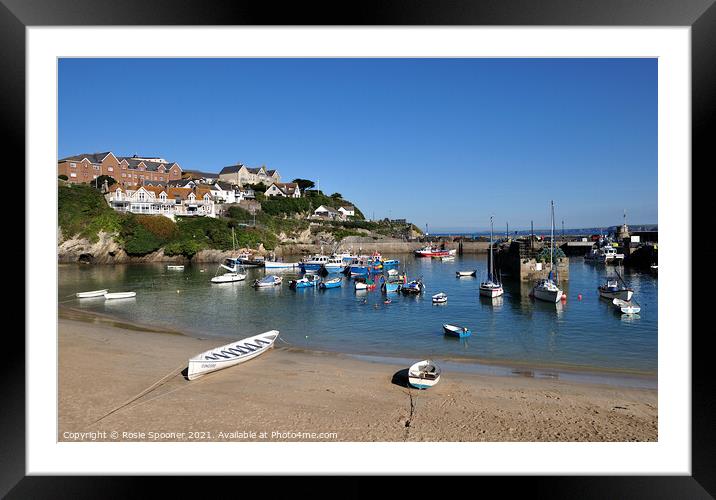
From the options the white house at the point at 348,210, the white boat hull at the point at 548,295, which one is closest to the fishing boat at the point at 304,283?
the white boat hull at the point at 548,295

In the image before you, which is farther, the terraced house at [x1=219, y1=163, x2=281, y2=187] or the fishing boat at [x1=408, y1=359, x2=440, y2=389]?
the terraced house at [x1=219, y1=163, x2=281, y2=187]

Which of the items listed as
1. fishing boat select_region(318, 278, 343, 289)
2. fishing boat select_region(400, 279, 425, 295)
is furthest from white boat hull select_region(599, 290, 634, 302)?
fishing boat select_region(318, 278, 343, 289)

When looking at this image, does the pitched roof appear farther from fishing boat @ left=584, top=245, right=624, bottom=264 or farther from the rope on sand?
fishing boat @ left=584, top=245, right=624, bottom=264

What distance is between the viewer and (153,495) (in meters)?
2.43

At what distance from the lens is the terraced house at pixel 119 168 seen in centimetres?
2266

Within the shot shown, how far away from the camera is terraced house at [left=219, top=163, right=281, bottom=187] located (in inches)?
1597

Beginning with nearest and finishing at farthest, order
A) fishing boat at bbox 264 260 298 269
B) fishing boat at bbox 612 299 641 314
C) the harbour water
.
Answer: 1. the harbour water
2. fishing boat at bbox 612 299 641 314
3. fishing boat at bbox 264 260 298 269

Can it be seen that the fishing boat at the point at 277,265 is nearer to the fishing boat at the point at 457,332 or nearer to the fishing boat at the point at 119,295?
the fishing boat at the point at 119,295

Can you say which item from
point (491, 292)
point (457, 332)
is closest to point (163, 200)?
point (491, 292)

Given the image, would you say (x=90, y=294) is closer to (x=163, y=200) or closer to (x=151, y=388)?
(x=151, y=388)

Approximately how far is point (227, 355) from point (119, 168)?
23739mm

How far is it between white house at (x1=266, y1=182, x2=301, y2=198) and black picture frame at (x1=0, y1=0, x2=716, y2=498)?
37.8 meters
